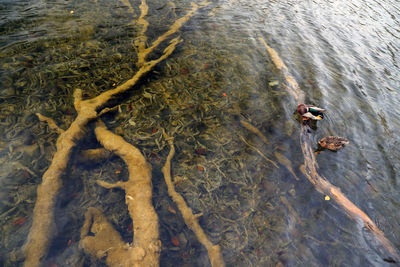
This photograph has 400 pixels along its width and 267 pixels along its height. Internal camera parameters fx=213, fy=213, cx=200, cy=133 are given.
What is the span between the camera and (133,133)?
501 centimetres

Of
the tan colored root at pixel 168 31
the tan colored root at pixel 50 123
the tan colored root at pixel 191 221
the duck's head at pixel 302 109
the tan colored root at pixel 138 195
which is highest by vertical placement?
the tan colored root at pixel 168 31

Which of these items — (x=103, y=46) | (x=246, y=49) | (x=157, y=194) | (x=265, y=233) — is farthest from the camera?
(x=246, y=49)

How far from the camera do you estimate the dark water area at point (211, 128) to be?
12.0ft

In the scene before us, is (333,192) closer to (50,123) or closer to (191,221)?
(191,221)

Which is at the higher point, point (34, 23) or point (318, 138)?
point (34, 23)

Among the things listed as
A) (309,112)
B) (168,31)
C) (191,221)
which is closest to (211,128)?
(191,221)

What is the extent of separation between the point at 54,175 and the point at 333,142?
5.94 m

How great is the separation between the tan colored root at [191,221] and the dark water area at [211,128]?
0.45ft

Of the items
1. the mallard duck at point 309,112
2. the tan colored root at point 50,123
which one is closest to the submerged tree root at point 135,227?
the tan colored root at point 50,123

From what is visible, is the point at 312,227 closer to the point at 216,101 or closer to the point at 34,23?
the point at 216,101

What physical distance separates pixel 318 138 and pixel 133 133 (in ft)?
15.3

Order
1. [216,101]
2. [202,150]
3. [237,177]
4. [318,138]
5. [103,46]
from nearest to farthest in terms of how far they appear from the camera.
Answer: [237,177], [202,150], [318,138], [216,101], [103,46]

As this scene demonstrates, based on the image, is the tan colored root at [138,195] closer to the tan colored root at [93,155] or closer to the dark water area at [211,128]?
the tan colored root at [93,155]

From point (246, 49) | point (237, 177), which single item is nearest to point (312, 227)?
point (237, 177)
